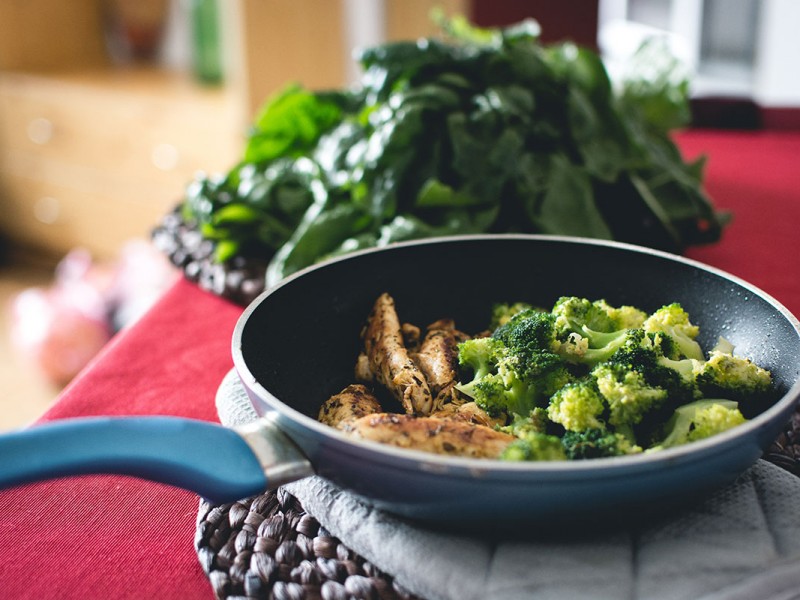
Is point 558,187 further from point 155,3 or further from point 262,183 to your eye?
point 155,3

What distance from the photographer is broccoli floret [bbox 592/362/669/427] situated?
64cm

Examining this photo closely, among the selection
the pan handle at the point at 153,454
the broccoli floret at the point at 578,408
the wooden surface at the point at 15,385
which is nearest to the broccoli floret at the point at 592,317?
the broccoli floret at the point at 578,408

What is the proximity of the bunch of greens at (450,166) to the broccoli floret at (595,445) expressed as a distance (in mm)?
585

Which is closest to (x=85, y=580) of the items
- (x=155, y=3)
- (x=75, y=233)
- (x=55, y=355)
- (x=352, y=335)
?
(x=352, y=335)

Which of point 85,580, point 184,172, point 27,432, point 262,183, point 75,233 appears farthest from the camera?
point 75,233

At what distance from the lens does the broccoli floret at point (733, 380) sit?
2.24ft

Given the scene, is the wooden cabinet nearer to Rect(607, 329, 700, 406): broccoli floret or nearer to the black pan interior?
the black pan interior

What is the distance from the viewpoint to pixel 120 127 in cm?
349

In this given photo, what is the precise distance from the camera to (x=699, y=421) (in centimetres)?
64

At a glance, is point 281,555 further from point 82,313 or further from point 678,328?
point 82,313

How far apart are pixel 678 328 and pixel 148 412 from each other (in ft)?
1.95

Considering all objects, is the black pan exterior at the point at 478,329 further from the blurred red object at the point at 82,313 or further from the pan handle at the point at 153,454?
the blurred red object at the point at 82,313

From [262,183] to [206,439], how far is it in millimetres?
859

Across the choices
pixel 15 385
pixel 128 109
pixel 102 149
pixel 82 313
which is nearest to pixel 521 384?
Result: pixel 82 313
